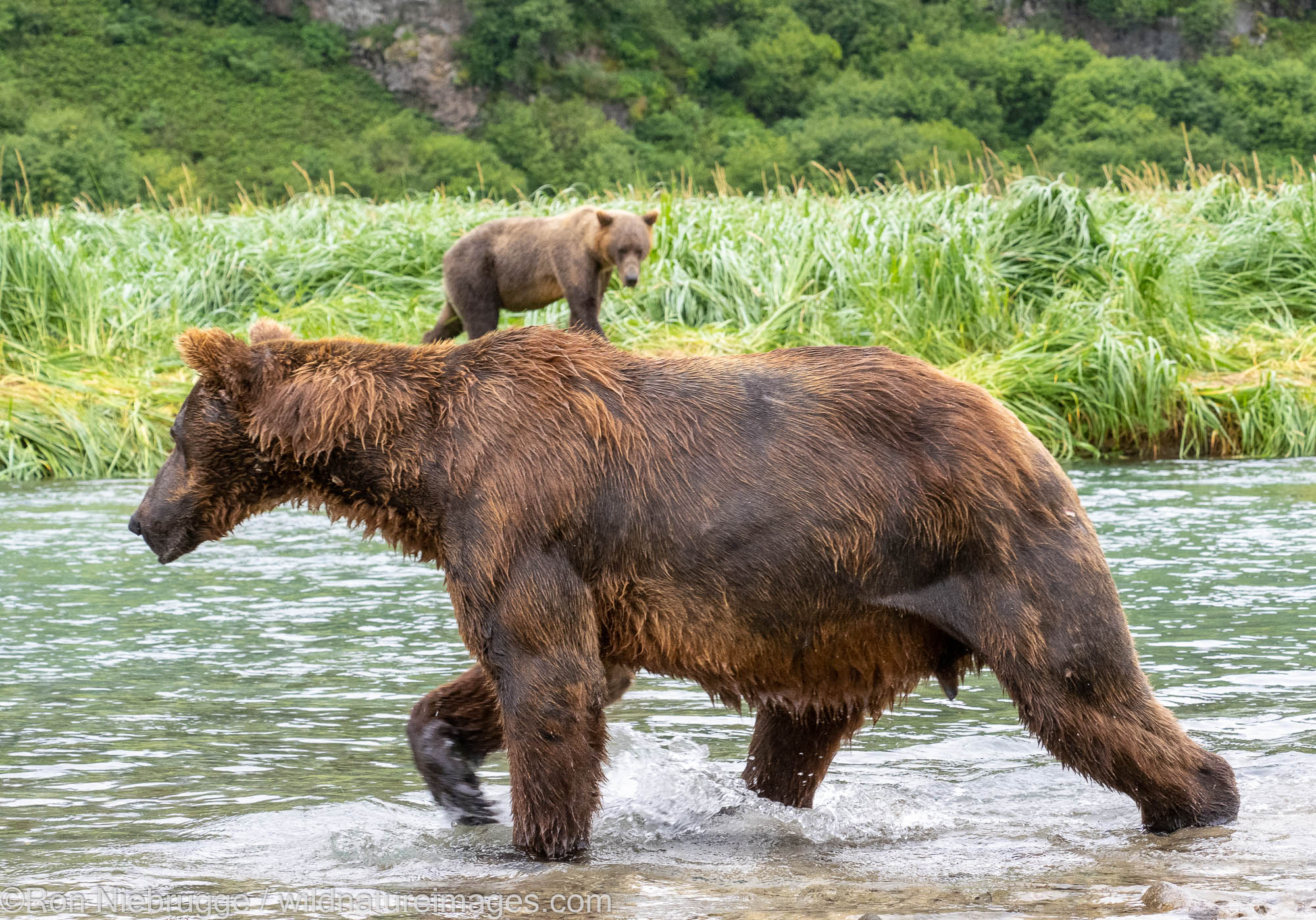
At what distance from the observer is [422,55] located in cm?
7088

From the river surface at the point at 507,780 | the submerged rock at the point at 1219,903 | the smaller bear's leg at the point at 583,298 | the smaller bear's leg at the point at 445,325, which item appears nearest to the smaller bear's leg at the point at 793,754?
the river surface at the point at 507,780

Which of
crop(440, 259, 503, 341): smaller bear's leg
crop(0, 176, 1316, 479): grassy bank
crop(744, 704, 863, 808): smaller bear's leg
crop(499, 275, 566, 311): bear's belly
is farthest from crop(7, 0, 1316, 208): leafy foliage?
crop(744, 704, 863, 808): smaller bear's leg

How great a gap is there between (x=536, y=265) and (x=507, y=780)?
6.98m

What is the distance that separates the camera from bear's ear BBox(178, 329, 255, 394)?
3430 mm

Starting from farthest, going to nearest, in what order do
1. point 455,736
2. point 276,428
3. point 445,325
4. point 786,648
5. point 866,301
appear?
point 866,301 < point 445,325 < point 455,736 < point 276,428 < point 786,648

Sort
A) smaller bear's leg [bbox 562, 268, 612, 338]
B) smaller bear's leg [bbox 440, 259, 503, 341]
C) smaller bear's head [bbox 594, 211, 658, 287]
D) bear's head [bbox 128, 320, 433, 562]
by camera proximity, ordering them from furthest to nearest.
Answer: smaller bear's head [bbox 594, 211, 658, 287] < smaller bear's leg [bbox 562, 268, 612, 338] < smaller bear's leg [bbox 440, 259, 503, 341] < bear's head [bbox 128, 320, 433, 562]

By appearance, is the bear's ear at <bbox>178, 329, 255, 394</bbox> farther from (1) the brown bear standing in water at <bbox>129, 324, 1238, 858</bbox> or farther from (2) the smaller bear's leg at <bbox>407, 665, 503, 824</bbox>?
(2) the smaller bear's leg at <bbox>407, 665, 503, 824</bbox>

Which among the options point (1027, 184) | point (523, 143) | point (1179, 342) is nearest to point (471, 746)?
point (1179, 342)

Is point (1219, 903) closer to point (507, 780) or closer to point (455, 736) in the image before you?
point (455, 736)

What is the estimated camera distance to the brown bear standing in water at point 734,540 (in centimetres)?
Result: 313

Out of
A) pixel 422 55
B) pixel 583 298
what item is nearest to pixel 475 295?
pixel 583 298

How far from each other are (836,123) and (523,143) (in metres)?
12.8

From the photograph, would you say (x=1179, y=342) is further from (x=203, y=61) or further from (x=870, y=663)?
(x=203, y=61)

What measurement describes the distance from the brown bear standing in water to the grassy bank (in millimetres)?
7082
